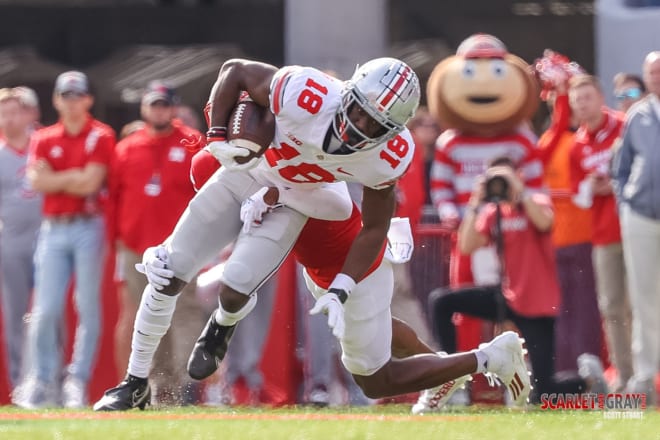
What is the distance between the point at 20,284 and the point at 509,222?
10.8 ft

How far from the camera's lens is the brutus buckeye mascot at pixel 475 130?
1005cm

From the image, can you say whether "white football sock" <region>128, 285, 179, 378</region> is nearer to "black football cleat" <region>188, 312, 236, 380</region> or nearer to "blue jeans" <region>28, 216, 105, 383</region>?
"black football cleat" <region>188, 312, 236, 380</region>

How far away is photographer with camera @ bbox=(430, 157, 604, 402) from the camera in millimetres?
9695

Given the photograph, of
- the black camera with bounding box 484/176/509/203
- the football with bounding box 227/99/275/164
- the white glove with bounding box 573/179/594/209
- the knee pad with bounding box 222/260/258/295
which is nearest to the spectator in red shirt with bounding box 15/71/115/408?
the black camera with bounding box 484/176/509/203

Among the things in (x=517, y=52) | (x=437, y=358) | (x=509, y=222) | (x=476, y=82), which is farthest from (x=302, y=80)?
(x=517, y=52)

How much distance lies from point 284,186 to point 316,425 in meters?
1.20

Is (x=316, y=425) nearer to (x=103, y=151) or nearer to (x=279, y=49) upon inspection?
(x=103, y=151)

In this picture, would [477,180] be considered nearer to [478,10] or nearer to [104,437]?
[104,437]

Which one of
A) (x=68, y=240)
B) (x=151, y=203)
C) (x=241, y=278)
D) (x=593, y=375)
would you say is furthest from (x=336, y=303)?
(x=68, y=240)

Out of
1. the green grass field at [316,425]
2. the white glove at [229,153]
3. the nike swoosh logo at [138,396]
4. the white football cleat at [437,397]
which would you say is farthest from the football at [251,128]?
the white football cleat at [437,397]

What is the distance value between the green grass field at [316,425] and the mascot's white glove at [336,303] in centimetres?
44

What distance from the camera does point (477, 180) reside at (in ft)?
33.1

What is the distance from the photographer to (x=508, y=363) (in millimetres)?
7977

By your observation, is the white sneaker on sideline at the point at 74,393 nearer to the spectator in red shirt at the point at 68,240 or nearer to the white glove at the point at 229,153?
the spectator in red shirt at the point at 68,240
